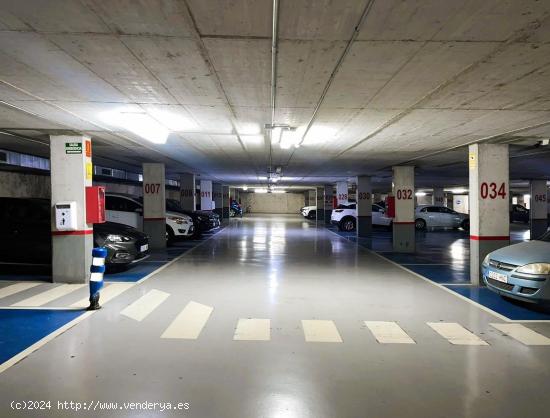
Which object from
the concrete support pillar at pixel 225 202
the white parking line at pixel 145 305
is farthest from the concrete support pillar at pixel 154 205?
the concrete support pillar at pixel 225 202

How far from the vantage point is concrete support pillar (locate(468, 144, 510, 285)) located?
25.6ft

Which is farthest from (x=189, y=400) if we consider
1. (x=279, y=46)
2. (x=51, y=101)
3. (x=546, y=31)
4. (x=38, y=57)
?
(x=51, y=101)

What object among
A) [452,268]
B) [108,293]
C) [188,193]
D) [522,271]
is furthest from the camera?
[188,193]

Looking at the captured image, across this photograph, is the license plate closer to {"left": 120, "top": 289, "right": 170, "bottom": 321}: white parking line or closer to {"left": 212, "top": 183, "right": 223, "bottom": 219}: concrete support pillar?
{"left": 120, "top": 289, "right": 170, "bottom": 321}: white parking line

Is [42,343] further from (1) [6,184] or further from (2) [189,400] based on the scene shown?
(1) [6,184]

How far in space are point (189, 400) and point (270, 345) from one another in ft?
4.44

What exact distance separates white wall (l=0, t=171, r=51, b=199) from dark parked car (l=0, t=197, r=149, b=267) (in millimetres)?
2277

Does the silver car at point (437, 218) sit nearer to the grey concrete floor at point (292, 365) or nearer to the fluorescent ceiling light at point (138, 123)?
the grey concrete floor at point (292, 365)

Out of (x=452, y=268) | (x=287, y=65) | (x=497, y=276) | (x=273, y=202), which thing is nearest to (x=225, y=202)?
(x=273, y=202)

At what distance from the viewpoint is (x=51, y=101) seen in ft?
17.1

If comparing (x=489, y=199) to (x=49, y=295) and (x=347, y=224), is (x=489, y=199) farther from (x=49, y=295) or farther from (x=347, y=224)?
(x=347, y=224)

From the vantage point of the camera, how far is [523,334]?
15.6ft

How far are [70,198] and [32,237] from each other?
4.95ft

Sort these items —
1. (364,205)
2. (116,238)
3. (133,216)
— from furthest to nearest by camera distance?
(364,205), (133,216), (116,238)
